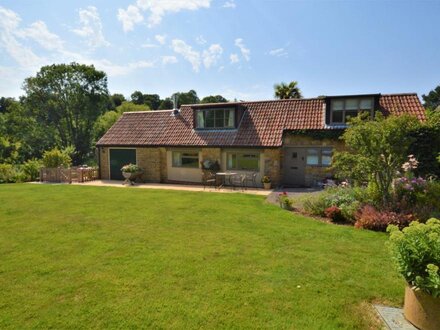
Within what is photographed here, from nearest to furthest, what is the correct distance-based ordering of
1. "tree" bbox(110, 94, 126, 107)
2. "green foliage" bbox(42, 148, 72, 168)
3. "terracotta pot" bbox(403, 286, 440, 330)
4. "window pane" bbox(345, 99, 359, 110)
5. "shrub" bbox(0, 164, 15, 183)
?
"terracotta pot" bbox(403, 286, 440, 330)
"window pane" bbox(345, 99, 359, 110)
"green foliage" bbox(42, 148, 72, 168)
"shrub" bbox(0, 164, 15, 183)
"tree" bbox(110, 94, 126, 107)

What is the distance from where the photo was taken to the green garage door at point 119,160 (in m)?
20.4

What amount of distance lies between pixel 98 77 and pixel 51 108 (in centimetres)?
718

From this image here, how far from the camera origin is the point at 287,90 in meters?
30.3

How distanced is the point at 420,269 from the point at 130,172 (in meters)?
17.4

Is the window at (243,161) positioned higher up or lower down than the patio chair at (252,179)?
higher up

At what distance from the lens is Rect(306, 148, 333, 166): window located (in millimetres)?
16562

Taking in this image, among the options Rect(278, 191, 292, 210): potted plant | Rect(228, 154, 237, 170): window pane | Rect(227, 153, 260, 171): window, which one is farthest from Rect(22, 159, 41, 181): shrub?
Rect(278, 191, 292, 210): potted plant

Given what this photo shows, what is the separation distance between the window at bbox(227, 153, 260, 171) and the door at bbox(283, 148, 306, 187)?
6.09 feet

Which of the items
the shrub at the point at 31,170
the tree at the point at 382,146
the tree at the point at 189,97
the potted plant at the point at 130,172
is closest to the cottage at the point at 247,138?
the potted plant at the point at 130,172

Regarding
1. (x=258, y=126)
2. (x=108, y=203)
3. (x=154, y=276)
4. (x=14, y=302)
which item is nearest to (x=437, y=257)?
(x=154, y=276)

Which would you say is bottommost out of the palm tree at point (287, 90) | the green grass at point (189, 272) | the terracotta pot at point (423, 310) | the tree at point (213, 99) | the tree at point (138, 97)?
the green grass at point (189, 272)

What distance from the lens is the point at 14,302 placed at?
4.54 metres

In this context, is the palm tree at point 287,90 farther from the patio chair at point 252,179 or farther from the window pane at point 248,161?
the patio chair at point 252,179

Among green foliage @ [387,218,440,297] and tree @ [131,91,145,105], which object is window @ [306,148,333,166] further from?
tree @ [131,91,145,105]
